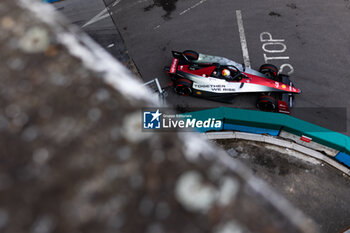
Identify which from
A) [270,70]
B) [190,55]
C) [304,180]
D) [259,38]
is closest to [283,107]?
[270,70]

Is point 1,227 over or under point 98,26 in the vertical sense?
over

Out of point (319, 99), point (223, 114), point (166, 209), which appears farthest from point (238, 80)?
point (166, 209)

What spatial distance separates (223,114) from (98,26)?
8632 millimetres

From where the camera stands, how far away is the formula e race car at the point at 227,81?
1044 centimetres

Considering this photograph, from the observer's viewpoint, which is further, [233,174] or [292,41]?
[292,41]

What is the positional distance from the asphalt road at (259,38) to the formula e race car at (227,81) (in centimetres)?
66

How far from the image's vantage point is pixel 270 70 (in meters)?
11.3

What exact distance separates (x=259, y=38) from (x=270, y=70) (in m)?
2.80

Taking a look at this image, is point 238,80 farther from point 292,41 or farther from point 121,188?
point 121,188

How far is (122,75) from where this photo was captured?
2975 millimetres

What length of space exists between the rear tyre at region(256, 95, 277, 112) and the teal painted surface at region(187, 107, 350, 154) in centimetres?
112

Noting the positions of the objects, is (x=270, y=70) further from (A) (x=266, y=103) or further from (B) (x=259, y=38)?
(B) (x=259, y=38)

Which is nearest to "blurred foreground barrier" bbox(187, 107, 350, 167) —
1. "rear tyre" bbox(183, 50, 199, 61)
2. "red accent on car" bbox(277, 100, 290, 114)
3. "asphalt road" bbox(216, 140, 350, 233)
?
"asphalt road" bbox(216, 140, 350, 233)

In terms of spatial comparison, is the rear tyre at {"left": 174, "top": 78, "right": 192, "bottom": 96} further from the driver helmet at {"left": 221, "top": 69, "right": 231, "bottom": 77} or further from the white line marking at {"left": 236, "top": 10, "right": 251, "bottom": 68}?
the white line marking at {"left": 236, "top": 10, "right": 251, "bottom": 68}
